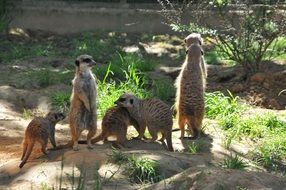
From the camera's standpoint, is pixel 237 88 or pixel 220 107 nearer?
pixel 220 107

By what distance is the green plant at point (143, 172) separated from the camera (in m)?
4.39

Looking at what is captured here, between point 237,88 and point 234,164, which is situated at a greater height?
point 237,88

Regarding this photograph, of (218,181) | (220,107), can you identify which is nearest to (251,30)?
(220,107)

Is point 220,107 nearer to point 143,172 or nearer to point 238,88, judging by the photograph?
point 238,88

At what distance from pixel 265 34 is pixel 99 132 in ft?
8.47

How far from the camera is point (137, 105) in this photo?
5.52 metres

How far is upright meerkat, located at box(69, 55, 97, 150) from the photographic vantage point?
511 centimetres

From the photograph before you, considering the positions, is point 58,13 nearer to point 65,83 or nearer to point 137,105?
point 65,83

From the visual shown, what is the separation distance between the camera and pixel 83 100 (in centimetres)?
511

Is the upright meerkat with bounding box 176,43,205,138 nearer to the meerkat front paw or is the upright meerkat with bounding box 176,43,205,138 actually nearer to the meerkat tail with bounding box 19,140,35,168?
the meerkat front paw

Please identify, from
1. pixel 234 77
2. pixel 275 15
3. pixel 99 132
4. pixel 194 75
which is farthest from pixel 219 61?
pixel 99 132

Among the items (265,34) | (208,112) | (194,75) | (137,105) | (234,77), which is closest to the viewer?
(137,105)

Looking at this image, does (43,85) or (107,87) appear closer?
(107,87)

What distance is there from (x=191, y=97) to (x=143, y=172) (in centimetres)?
156
